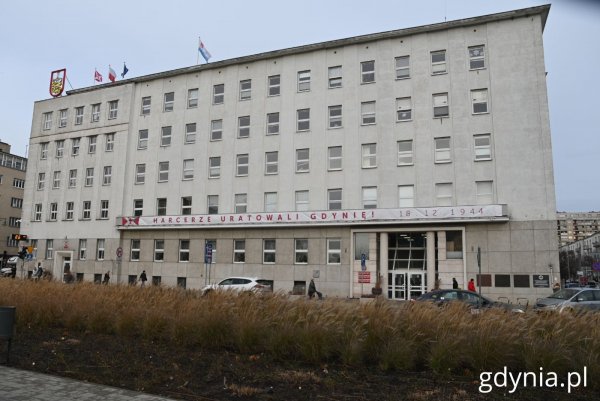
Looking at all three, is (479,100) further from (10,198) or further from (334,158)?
(10,198)

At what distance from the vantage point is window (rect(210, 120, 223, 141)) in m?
41.6

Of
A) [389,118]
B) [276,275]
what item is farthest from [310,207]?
[389,118]

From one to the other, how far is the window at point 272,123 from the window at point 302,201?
219 inches

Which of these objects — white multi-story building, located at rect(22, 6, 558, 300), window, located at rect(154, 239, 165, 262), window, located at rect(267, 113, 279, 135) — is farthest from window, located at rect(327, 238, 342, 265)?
window, located at rect(154, 239, 165, 262)

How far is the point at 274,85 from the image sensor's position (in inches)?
1598

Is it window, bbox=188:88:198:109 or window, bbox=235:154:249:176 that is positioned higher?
window, bbox=188:88:198:109

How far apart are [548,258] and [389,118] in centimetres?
1395

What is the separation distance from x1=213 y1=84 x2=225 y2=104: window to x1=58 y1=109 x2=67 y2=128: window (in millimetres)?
18485

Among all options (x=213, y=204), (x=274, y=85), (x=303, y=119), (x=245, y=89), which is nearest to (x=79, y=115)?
(x=245, y=89)

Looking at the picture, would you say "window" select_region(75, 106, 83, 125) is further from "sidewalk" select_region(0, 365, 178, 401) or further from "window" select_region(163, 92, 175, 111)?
"sidewalk" select_region(0, 365, 178, 401)

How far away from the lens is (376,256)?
34.3 m

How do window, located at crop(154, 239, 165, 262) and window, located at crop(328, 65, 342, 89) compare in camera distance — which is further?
window, located at crop(154, 239, 165, 262)

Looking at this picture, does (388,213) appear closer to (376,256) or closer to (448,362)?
(376,256)

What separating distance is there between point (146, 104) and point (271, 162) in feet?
49.4
